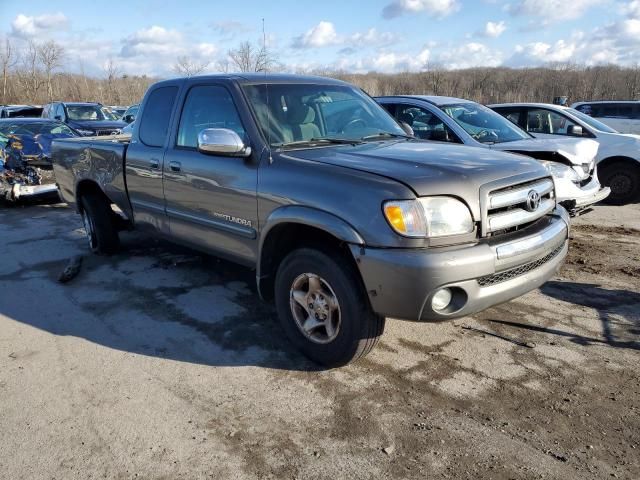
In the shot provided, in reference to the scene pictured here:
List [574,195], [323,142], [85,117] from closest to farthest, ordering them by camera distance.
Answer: [323,142] → [574,195] → [85,117]

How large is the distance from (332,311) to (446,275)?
2.67ft

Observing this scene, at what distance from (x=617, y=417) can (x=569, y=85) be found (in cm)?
5119

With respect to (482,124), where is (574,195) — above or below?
below

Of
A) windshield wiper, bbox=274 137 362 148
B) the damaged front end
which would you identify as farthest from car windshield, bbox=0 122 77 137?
windshield wiper, bbox=274 137 362 148

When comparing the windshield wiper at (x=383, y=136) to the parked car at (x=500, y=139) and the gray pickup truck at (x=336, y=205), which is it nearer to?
the gray pickup truck at (x=336, y=205)

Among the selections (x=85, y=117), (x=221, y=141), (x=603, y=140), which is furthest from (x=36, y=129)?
(x=603, y=140)

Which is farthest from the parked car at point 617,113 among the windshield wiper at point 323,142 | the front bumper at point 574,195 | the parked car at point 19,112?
the parked car at point 19,112

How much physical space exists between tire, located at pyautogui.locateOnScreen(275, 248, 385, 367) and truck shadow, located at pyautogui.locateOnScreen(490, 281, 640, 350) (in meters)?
1.47

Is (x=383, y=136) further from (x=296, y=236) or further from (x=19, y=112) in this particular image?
(x=19, y=112)

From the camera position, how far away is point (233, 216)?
12.8 feet

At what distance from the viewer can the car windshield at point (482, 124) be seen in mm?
6946

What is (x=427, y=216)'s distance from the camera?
2.90 m

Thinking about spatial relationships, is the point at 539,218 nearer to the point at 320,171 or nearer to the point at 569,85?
the point at 320,171

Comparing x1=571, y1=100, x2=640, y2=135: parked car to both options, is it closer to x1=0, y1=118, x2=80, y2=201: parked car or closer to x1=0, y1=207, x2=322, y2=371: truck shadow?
x1=0, y1=207, x2=322, y2=371: truck shadow
